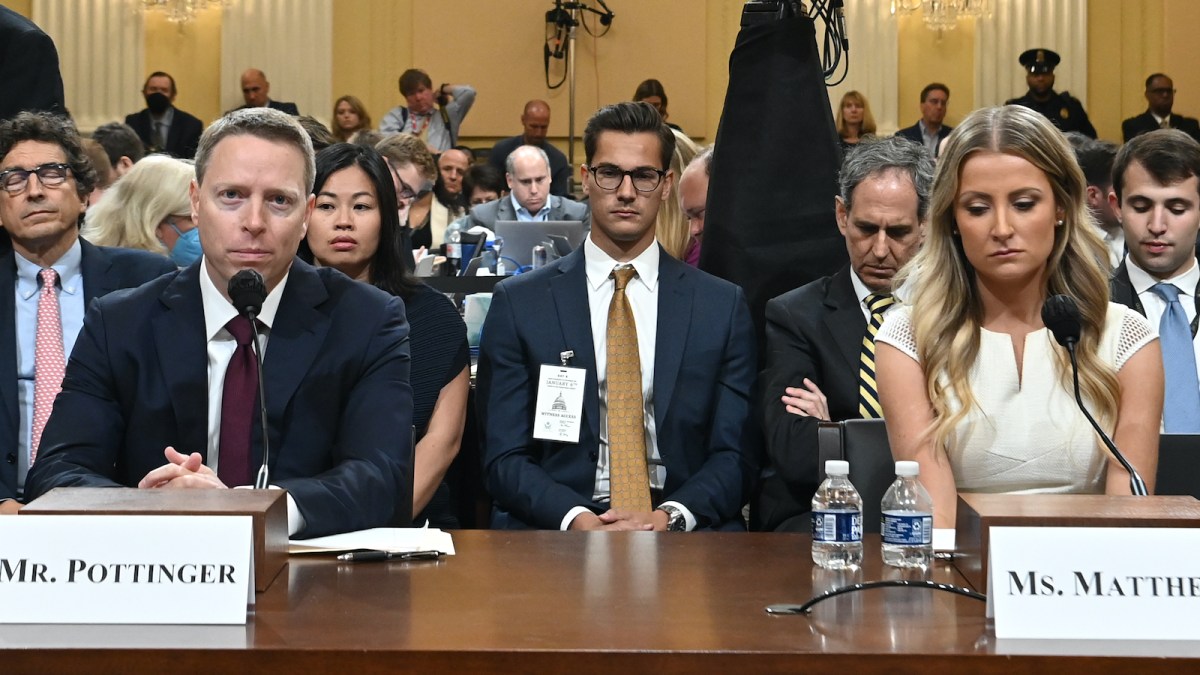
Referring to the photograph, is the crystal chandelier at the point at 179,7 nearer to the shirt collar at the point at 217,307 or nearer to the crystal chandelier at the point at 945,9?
the crystal chandelier at the point at 945,9

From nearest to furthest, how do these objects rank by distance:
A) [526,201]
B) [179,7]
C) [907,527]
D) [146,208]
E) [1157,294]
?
[907,527]
[1157,294]
[146,208]
[526,201]
[179,7]

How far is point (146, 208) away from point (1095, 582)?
349 cm

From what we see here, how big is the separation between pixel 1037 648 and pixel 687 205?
10.7 feet

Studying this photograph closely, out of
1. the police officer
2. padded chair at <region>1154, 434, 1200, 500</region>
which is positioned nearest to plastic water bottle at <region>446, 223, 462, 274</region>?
padded chair at <region>1154, 434, 1200, 500</region>

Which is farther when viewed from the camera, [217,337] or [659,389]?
[659,389]

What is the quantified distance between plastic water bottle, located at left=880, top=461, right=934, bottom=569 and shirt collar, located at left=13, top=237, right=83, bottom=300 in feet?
7.11

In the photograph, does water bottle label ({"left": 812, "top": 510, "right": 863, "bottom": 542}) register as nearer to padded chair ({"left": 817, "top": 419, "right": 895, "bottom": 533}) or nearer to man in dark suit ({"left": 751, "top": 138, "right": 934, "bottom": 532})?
padded chair ({"left": 817, "top": 419, "right": 895, "bottom": 533})

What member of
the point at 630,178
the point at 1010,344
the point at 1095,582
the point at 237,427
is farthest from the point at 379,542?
the point at 630,178

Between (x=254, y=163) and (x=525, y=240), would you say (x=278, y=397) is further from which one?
(x=525, y=240)

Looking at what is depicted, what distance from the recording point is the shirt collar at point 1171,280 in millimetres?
3850

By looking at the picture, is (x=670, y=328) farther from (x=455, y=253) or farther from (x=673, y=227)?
(x=455, y=253)

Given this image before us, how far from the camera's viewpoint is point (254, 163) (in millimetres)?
2418

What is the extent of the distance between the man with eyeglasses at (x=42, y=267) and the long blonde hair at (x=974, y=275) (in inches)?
73.6

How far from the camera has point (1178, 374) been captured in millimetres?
3627
